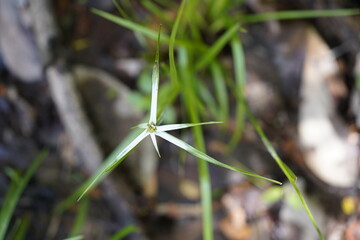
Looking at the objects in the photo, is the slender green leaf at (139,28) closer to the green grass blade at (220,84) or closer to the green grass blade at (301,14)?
the green grass blade at (220,84)

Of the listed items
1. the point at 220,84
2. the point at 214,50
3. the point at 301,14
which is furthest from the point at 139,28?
the point at 301,14

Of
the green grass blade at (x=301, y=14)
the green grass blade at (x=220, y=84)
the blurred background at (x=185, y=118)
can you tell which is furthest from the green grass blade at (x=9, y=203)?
the green grass blade at (x=301, y=14)

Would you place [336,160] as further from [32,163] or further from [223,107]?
[32,163]

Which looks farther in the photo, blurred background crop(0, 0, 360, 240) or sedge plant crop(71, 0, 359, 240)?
blurred background crop(0, 0, 360, 240)

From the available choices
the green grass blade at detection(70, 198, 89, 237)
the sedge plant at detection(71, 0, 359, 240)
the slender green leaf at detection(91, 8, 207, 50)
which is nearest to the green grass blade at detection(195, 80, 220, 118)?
the sedge plant at detection(71, 0, 359, 240)

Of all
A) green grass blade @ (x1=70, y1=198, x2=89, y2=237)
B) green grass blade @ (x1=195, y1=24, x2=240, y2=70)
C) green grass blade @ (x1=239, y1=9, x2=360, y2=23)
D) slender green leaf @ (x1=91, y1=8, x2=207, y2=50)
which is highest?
green grass blade @ (x1=239, y1=9, x2=360, y2=23)

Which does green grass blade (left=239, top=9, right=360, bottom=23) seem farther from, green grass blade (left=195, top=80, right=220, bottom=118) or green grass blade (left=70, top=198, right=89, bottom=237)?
green grass blade (left=70, top=198, right=89, bottom=237)

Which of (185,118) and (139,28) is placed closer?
(139,28)

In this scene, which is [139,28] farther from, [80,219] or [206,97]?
[80,219]
